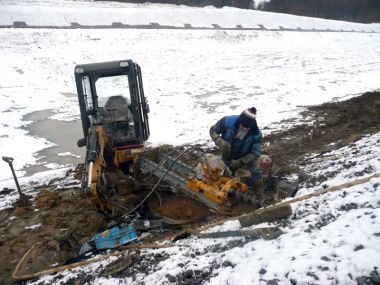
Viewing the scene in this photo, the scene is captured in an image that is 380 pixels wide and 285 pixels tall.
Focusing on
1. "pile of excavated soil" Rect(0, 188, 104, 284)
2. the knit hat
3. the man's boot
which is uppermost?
the knit hat

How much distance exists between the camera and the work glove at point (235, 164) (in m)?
5.71

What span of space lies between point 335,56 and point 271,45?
4.88 meters

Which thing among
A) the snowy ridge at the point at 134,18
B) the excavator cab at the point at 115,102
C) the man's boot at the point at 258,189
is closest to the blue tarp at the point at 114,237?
the excavator cab at the point at 115,102

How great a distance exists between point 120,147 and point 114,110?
33.5 inches

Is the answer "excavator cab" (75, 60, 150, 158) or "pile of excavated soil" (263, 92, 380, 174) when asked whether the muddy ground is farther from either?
"excavator cab" (75, 60, 150, 158)

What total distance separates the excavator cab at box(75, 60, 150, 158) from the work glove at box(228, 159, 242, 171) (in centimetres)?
181

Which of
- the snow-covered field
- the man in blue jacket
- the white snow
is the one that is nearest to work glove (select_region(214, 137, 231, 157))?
the man in blue jacket

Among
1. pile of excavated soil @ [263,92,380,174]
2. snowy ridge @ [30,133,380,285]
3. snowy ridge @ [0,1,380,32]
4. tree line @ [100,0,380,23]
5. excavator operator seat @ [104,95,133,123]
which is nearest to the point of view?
snowy ridge @ [30,133,380,285]

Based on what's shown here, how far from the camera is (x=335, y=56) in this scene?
958 inches

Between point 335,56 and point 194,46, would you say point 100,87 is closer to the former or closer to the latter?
point 194,46

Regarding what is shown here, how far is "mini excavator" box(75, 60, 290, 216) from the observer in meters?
5.03

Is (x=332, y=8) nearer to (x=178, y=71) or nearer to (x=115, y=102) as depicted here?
(x=178, y=71)

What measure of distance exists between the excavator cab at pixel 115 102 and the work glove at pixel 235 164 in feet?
5.94

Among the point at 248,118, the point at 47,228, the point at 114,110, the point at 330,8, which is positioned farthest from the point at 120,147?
the point at 330,8
